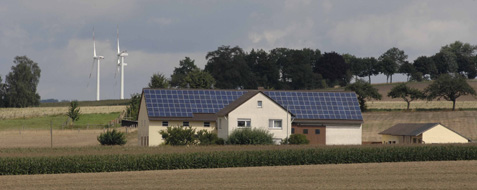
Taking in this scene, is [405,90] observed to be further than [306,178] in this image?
Yes

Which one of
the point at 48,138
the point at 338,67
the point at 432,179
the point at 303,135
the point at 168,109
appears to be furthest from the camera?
the point at 338,67

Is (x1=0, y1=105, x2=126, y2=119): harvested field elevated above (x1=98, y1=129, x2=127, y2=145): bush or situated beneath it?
elevated above

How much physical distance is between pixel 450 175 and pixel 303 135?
3085cm

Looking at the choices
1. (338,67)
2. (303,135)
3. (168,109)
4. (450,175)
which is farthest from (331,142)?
(338,67)

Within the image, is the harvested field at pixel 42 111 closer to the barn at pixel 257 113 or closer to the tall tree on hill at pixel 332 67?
the barn at pixel 257 113

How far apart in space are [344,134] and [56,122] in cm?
5931

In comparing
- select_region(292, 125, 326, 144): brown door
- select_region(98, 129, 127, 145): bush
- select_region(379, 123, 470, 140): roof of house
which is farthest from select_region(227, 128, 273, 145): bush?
select_region(379, 123, 470, 140): roof of house

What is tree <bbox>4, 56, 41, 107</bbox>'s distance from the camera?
159000mm

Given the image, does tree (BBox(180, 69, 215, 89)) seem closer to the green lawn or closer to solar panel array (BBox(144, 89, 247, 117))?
the green lawn

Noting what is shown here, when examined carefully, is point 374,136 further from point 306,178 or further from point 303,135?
point 306,178

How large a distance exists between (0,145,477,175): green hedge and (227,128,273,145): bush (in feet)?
46.1

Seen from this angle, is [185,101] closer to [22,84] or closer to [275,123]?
[275,123]

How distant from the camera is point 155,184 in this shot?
129 ft

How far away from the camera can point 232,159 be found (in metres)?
51.7
